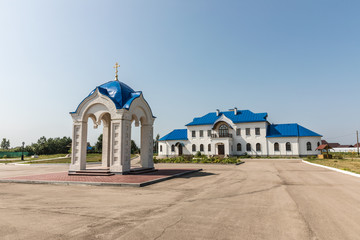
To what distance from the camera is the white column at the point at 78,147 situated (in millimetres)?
15156

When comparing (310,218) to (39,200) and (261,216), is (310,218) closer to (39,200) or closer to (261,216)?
(261,216)

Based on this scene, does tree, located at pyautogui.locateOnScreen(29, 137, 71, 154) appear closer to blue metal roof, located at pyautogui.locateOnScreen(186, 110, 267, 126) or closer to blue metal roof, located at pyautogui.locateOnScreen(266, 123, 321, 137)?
blue metal roof, located at pyautogui.locateOnScreen(186, 110, 267, 126)

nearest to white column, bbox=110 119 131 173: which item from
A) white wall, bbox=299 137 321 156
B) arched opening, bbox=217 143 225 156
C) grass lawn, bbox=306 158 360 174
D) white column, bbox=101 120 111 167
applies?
white column, bbox=101 120 111 167

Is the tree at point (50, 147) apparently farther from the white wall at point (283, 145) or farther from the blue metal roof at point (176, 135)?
the white wall at point (283, 145)

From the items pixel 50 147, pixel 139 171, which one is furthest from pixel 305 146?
pixel 50 147

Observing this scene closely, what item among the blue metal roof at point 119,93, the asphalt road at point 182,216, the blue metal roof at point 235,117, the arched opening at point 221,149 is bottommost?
the asphalt road at point 182,216

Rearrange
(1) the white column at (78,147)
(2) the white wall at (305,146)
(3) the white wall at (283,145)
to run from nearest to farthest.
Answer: (1) the white column at (78,147) → (2) the white wall at (305,146) → (3) the white wall at (283,145)

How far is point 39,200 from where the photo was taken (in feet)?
24.8

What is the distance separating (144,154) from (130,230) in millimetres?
12904

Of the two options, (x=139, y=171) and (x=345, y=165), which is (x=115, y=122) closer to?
(x=139, y=171)

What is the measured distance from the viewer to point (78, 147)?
15.3 m

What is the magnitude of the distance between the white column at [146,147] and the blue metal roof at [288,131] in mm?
32536

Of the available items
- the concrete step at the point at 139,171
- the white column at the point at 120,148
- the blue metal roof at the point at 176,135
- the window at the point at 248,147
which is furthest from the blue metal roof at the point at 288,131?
the white column at the point at 120,148

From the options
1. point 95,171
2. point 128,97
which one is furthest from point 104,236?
point 128,97
